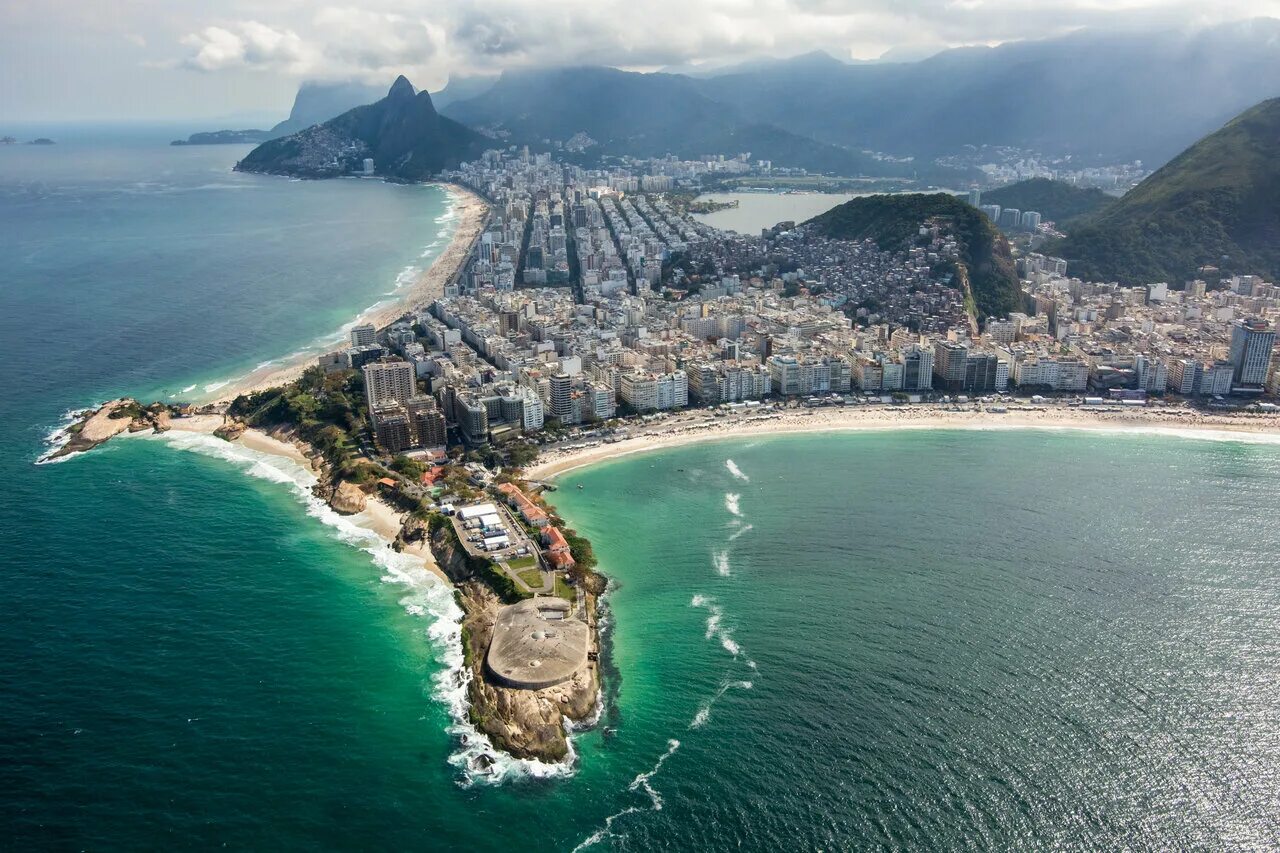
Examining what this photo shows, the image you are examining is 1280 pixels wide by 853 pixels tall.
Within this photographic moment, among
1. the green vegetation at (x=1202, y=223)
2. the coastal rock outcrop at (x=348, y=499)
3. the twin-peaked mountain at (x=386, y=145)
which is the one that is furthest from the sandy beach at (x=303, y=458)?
the twin-peaked mountain at (x=386, y=145)

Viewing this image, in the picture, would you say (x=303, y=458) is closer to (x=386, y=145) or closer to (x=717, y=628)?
(x=717, y=628)

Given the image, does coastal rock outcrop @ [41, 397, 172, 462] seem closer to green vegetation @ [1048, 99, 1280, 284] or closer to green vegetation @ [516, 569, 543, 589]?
green vegetation @ [516, 569, 543, 589]

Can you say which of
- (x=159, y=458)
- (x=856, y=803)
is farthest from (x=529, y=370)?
(x=856, y=803)

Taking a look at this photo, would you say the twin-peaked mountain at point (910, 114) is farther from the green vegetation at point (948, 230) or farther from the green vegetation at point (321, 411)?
the green vegetation at point (321, 411)

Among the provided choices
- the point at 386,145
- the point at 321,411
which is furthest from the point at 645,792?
the point at 386,145

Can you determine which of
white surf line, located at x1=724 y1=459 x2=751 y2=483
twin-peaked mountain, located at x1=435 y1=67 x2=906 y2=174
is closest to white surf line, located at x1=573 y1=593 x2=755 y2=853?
white surf line, located at x1=724 y1=459 x2=751 y2=483

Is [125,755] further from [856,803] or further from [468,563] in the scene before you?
[856,803]
